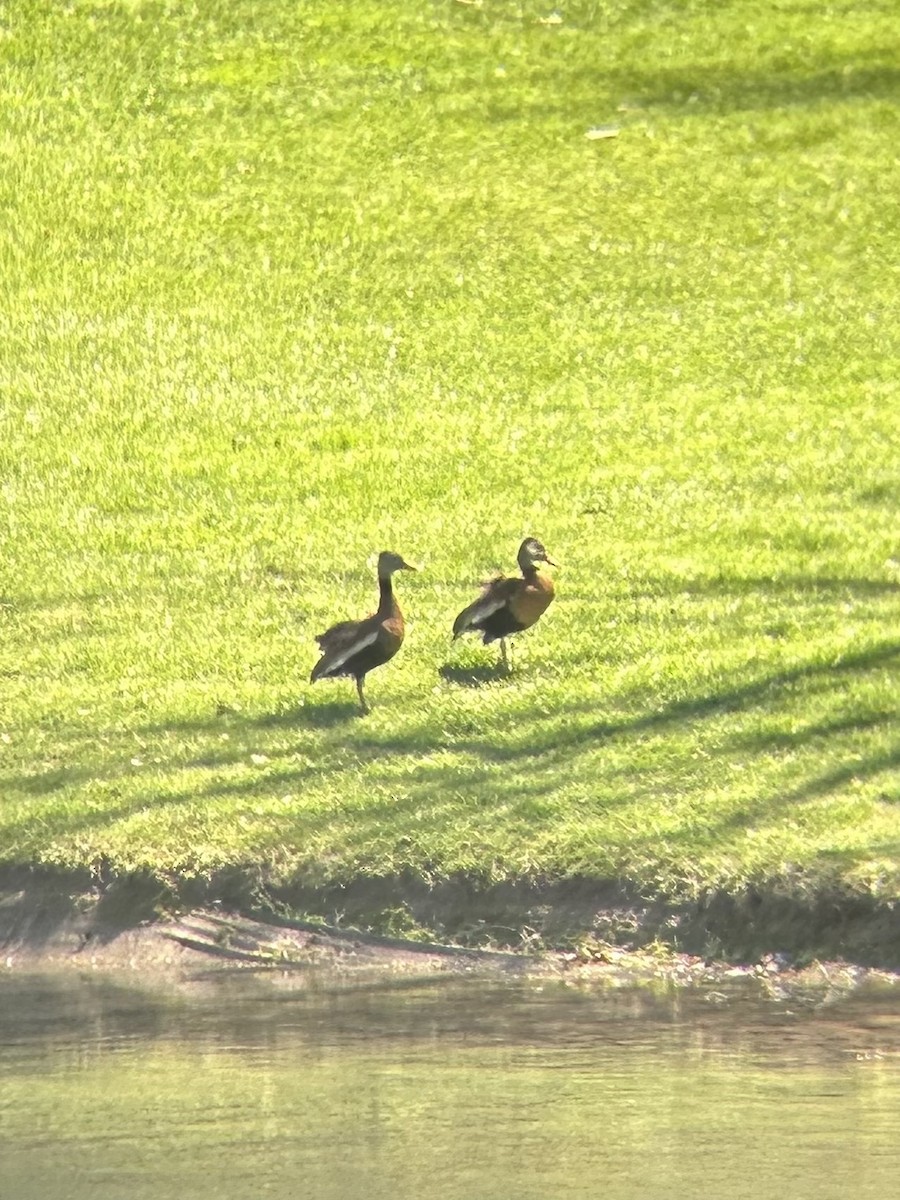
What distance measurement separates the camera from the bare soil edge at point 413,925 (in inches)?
372

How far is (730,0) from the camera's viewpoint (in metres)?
26.9

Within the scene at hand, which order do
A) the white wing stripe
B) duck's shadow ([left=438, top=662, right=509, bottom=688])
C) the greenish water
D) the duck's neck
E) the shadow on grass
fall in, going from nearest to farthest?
the greenish water < the shadow on grass < the white wing stripe < the duck's neck < duck's shadow ([left=438, top=662, right=509, bottom=688])

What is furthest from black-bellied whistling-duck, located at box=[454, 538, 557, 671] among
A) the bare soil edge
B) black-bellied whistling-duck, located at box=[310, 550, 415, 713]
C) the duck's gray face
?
the bare soil edge

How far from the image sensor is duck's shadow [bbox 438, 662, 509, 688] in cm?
1253

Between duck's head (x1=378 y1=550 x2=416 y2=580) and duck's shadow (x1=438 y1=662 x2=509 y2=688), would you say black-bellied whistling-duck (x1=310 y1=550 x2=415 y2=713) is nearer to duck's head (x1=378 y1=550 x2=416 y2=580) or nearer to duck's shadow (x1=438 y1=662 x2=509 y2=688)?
duck's head (x1=378 y1=550 x2=416 y2=580)

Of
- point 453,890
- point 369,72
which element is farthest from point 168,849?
point 369,72

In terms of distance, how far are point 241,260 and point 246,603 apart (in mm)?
8349

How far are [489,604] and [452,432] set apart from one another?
6.31m

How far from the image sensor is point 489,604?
12.3 m

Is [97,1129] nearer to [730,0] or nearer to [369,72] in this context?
[369,72]

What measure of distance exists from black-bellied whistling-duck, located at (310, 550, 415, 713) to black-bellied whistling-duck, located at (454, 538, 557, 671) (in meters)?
0.52

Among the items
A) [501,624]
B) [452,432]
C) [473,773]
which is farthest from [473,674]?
[452,432]

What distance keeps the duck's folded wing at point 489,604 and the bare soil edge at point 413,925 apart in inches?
96.5

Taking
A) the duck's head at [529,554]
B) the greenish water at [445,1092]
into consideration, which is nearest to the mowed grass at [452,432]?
the duck's head at [529,554]
